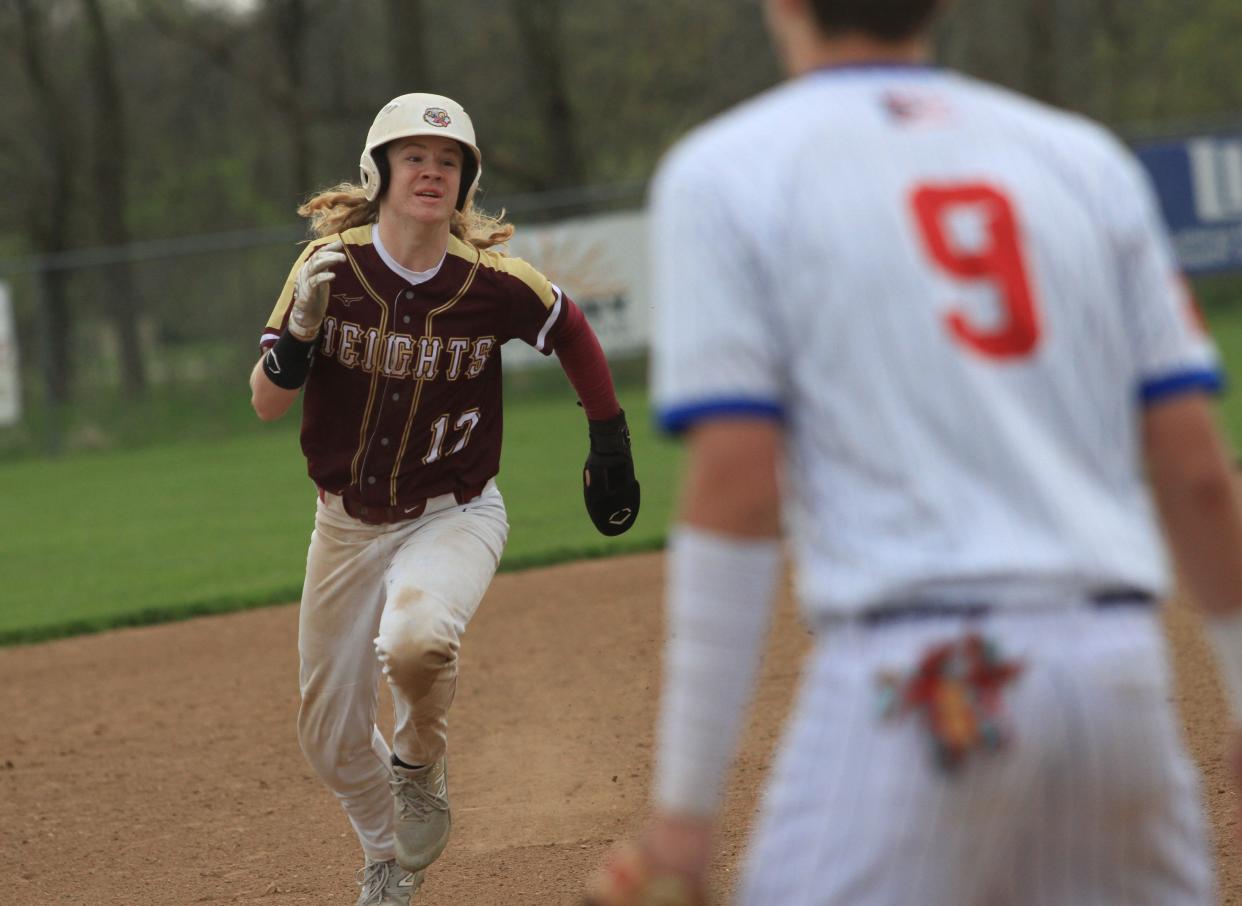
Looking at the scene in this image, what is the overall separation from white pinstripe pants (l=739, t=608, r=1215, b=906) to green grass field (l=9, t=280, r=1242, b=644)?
754 centimetres

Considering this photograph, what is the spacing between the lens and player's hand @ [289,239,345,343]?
4273mm

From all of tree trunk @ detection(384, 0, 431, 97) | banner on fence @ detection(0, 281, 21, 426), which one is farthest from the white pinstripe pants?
tree trunk @ detection(384, 0, 431, 97)

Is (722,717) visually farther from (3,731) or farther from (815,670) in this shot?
(3,731)

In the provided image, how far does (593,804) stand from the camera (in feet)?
A: 17.5

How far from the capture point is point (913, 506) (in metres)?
1.82

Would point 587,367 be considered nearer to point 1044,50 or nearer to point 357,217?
point 357,217

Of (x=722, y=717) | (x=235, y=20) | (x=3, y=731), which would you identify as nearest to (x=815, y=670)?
(x=722, y=717)

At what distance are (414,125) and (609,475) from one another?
1115 millimetres

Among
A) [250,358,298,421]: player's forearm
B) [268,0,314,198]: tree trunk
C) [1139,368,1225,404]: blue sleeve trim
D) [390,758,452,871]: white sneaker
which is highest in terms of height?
[268,0,314,198]: tree trunk

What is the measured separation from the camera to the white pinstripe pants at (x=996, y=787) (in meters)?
1.82

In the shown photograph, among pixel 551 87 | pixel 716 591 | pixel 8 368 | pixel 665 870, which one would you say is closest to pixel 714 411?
pixel 716 591

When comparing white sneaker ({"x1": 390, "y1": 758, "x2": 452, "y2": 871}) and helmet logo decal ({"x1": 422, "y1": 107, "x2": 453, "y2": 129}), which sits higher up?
helmet logo decal ({"x1": 422, "y1": 107, "x2": 453, "y2": 129})

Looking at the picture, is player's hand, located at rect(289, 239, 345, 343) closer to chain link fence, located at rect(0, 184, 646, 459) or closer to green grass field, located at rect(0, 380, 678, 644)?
green grass field, located at rect(0, 380, 678, 644)

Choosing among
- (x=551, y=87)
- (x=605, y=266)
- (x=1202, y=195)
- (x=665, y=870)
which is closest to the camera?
(x=665, y=870)
